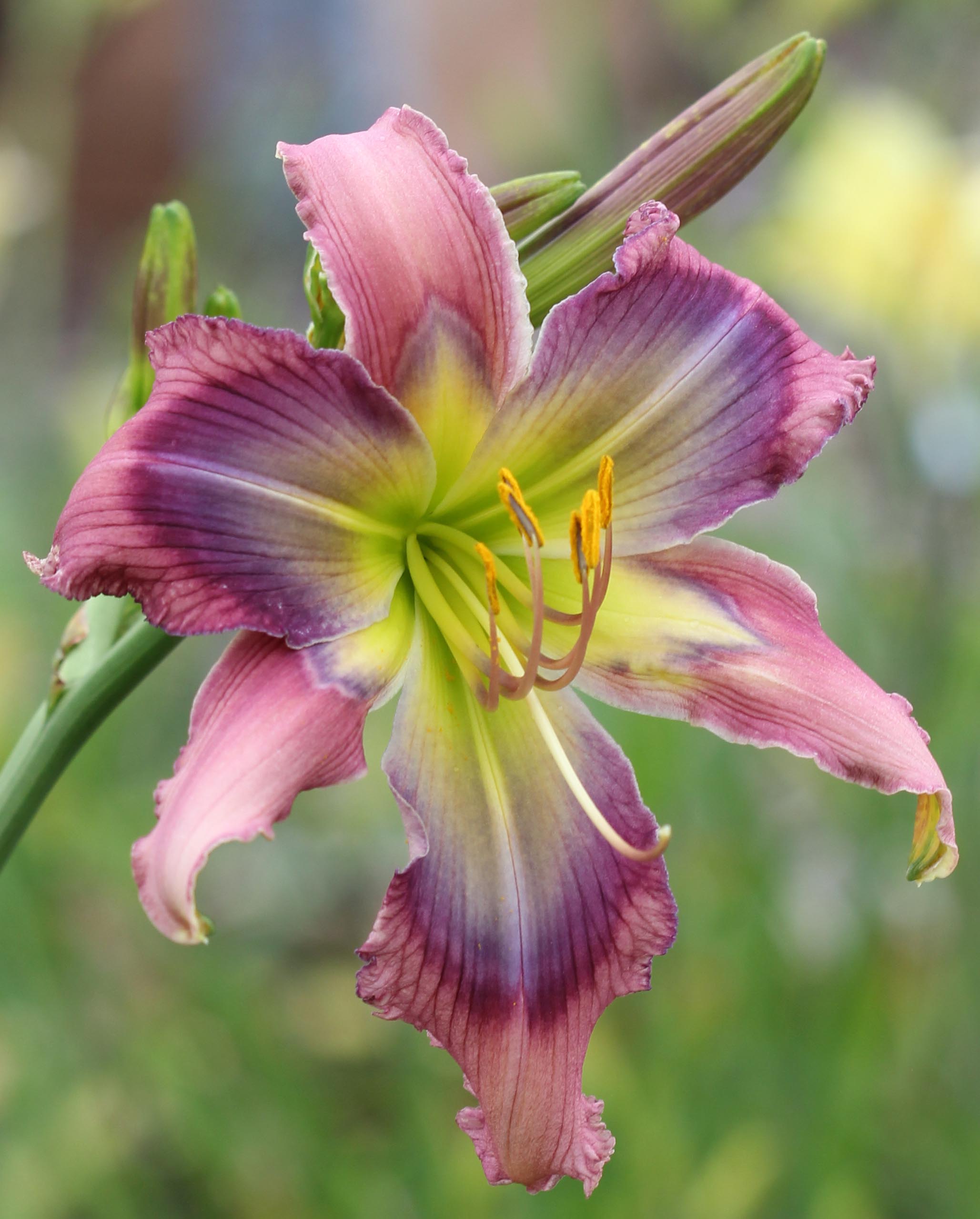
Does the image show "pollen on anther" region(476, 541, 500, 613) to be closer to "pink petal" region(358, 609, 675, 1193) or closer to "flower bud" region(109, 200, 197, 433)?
"pink petal" region(358, 609, 675, 1193)

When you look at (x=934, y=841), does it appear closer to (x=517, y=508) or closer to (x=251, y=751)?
(x=517, y=508)

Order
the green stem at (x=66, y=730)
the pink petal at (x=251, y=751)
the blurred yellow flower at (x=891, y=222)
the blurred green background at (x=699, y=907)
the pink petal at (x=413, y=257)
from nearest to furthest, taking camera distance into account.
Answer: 1. the pink petal at (x=251, y=751)
2. the pink petal at (x=413, y=257)
3. the green stem at (x=66, y=730)
4. the blurred green background at (x=699, y=907)
5. the blurred yellow flower at (x=891, y=222)

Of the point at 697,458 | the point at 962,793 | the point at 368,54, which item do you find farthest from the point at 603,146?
the point at 368,54

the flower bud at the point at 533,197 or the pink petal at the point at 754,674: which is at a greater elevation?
the flower bud at the point at 533,197

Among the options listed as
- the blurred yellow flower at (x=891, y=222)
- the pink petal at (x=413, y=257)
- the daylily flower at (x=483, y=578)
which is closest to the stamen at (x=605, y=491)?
the daylily flower at (x=483, y=578)

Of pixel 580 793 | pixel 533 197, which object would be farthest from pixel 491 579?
pixel 533 197

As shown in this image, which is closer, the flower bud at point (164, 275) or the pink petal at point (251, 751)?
the pink petal at point (251, 751)

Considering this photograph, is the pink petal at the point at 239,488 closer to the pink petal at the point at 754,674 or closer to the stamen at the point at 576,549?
the stamen at the point at 576,549
